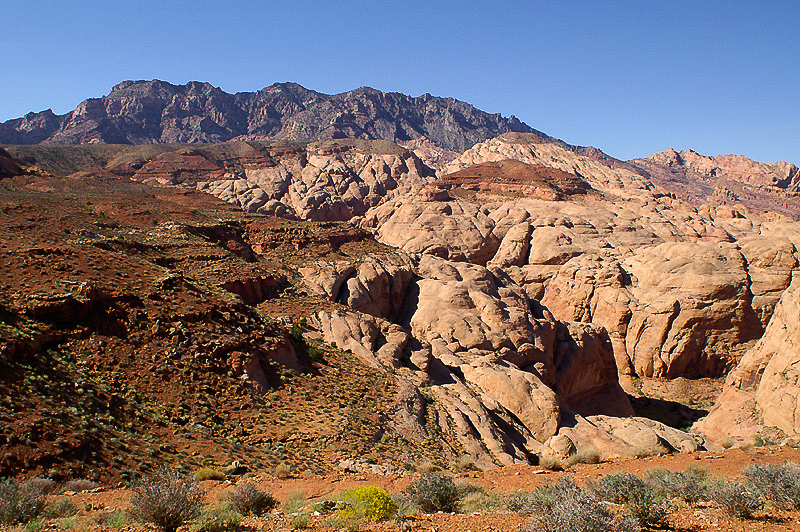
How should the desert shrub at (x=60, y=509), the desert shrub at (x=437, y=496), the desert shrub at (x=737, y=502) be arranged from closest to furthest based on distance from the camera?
the desert shrub at (x=737, y=502), the desert shrub at (x=60, y=509), the desert shrub at (x=437, y=496)

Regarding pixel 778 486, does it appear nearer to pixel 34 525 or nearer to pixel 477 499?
pixel 477 499

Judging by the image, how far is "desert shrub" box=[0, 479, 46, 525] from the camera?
376 inches

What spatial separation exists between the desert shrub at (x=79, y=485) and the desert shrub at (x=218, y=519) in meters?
3.96

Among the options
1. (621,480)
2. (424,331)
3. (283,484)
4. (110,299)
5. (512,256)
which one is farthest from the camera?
(512,256)

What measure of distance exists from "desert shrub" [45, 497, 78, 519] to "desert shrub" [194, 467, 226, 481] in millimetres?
3580

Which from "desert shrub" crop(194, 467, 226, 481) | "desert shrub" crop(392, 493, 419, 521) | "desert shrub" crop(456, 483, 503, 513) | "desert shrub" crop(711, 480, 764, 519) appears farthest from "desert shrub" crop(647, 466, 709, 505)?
"desert shrub" crop(194, 467, 226, 481)

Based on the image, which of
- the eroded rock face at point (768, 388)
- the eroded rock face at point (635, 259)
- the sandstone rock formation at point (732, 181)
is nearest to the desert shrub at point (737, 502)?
the eroded rock face at point (768, 388)

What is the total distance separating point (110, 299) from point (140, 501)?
13.4 metres

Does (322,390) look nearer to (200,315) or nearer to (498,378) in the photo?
(200,315)

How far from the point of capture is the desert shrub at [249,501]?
1105cm

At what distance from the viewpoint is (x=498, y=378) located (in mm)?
27953

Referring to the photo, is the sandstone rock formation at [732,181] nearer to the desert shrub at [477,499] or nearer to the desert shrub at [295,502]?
the desert shrub at [477,499]

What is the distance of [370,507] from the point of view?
991 cm

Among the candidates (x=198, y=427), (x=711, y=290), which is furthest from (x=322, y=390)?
(x=711, y=290)
